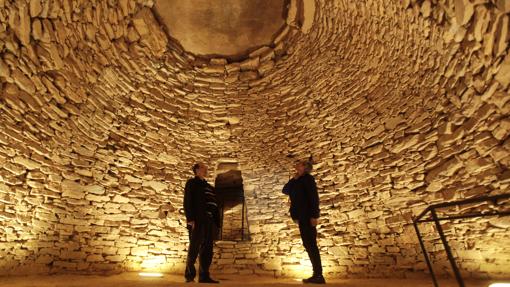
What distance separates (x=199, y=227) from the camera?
3043 millimetres

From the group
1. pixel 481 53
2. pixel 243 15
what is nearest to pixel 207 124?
pixel 243 15

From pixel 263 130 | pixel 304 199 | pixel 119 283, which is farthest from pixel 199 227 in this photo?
pixel 263 130

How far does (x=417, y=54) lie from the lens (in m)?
3.46

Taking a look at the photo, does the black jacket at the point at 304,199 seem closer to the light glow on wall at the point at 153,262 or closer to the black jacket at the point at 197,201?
the black jacket at the point at 197,201

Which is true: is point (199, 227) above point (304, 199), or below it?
below

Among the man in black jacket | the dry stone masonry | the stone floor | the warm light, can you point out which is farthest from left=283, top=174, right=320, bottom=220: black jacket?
A: the warm light

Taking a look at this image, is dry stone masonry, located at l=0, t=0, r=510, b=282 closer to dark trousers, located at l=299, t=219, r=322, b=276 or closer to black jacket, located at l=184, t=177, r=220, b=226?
dark trousers, located at l=299, t=219, r=322, b=276

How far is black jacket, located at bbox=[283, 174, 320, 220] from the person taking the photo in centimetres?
321

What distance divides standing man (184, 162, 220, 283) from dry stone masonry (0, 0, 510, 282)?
1.90 meters

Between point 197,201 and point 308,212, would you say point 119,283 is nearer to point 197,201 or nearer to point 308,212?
point 197,201

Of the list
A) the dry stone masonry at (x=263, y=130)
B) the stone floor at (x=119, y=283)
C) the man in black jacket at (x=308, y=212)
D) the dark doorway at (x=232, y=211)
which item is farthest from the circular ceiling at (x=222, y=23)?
the stone floor at (x=119, y=283)

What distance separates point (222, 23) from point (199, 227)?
381 centimetres

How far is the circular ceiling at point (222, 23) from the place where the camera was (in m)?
5.08

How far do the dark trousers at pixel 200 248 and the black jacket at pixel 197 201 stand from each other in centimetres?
8
